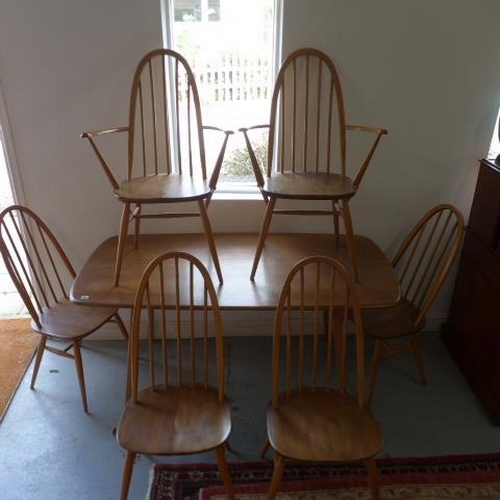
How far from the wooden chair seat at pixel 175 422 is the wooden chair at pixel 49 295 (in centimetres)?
50

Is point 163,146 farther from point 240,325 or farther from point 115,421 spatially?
point 115,421

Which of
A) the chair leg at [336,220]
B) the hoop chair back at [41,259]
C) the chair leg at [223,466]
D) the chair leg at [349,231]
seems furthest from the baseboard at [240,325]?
the chair leg at [223,466]

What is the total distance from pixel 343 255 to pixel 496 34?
115cm

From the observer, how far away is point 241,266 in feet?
6.60

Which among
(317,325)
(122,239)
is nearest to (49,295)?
(122,239)

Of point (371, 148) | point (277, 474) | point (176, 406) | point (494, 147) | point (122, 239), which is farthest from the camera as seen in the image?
point (494, 147)

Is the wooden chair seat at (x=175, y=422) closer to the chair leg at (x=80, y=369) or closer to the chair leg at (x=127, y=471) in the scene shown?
the chair leg at (x=127, y=471)

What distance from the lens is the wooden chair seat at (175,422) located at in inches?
55.7

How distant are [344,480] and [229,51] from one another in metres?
1.86

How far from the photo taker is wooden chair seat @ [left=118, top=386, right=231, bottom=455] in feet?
4.64

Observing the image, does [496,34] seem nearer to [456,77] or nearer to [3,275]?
[456,77]

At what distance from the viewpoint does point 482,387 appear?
2076 millimetres

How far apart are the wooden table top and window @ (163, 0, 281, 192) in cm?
50

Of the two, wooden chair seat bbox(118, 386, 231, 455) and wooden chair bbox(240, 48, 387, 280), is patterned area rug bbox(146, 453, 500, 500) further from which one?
wooden chair bbox(240, 48, 387, 280)
